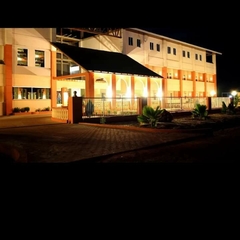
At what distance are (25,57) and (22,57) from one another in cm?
28

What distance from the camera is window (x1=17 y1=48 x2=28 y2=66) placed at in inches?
1007

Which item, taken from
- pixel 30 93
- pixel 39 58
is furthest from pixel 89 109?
pixel 39 58

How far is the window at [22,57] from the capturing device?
2558cm

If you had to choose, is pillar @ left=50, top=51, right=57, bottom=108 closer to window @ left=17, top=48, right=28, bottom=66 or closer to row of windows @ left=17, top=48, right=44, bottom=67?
row of windows @ left=17, top=48, right=44, bottom=67

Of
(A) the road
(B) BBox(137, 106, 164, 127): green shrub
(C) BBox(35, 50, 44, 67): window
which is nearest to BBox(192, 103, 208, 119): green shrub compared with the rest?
(B) BBox(137, 106, 164, 127): green shrub

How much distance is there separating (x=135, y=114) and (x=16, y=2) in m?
14.7

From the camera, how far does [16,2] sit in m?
4.79

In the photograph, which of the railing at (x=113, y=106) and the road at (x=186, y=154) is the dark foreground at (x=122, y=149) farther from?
the railing at (x=113, y=106)

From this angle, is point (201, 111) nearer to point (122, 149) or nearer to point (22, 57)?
point (122, 149)

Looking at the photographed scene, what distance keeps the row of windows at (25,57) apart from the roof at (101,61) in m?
1.93

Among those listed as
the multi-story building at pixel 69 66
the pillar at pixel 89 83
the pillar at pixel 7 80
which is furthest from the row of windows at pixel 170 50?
the pillar at pixel 7 80

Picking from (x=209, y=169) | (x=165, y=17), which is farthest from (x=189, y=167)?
(x=165, y=17)

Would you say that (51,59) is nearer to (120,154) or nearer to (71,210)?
(120,154)

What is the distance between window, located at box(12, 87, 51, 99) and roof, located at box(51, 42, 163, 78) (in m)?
4.43
